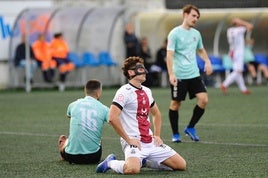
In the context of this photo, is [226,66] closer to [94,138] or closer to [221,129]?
[221,129]

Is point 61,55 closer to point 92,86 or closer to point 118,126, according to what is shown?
point 92,86

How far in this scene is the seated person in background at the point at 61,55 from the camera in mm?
32312

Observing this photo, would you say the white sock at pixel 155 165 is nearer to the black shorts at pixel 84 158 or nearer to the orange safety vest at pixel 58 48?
the black shorts at pixel 84 158

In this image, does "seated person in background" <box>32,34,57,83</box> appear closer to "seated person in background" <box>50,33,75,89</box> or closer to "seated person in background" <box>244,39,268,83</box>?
"seated person in background" <box>50,33,75,89</box>

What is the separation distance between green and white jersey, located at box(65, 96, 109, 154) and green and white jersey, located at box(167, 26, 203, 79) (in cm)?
315

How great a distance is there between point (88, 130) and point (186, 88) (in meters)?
3.38

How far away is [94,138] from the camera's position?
1170cm

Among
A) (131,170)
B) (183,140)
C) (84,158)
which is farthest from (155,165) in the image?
(183,140)

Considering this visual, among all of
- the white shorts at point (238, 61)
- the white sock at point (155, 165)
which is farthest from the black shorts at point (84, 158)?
the white shorts at point (238, 61)

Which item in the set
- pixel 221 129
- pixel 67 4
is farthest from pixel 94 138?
pixel 67 4

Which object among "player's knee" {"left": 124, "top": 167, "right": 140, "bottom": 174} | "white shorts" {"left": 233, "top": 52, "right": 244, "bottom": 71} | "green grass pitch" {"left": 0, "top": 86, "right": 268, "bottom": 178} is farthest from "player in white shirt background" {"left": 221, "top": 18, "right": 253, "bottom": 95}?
"player's knee" {"left": 124, "top": 167, "right": 140, "bottom": 174}

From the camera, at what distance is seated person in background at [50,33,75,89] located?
106 feet

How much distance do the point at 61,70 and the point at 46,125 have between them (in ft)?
47.9

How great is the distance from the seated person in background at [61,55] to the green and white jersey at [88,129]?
67.2 ft
